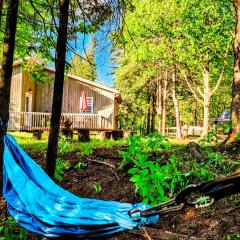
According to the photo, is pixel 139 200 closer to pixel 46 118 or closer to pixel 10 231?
pixel 10 231

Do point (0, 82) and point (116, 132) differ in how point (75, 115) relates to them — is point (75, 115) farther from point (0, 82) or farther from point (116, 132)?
point (0, 82)

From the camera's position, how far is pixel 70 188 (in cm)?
567

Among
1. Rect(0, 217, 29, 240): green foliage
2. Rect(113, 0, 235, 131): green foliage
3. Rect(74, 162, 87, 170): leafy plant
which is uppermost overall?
Rect(113, 0, 235, 131): green foliage

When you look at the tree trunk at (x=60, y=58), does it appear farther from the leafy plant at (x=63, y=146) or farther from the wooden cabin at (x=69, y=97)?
the wooden cabin at (x=69, y=97)

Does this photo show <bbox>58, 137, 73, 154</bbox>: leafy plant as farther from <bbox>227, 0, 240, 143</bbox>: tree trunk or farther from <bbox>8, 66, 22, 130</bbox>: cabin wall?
<bbox>8, 66, 22, 130</bbox>: cabin wall

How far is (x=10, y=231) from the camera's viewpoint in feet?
15.0

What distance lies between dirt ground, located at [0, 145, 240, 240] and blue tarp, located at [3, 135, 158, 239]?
309 millimetres

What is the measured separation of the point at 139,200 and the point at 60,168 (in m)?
1.88

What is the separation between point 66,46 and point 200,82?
2483 cm

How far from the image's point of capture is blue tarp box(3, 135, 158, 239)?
2.95m

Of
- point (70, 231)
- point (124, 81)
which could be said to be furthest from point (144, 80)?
point (70, 231)

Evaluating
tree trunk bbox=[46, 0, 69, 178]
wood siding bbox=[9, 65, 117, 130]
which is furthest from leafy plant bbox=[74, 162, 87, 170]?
wood siding bbox=[9, 65, 117, 130]

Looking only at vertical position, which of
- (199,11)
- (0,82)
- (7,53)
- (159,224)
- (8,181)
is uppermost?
(199,11)

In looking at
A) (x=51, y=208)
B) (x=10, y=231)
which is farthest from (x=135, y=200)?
(x=10, y=231)
